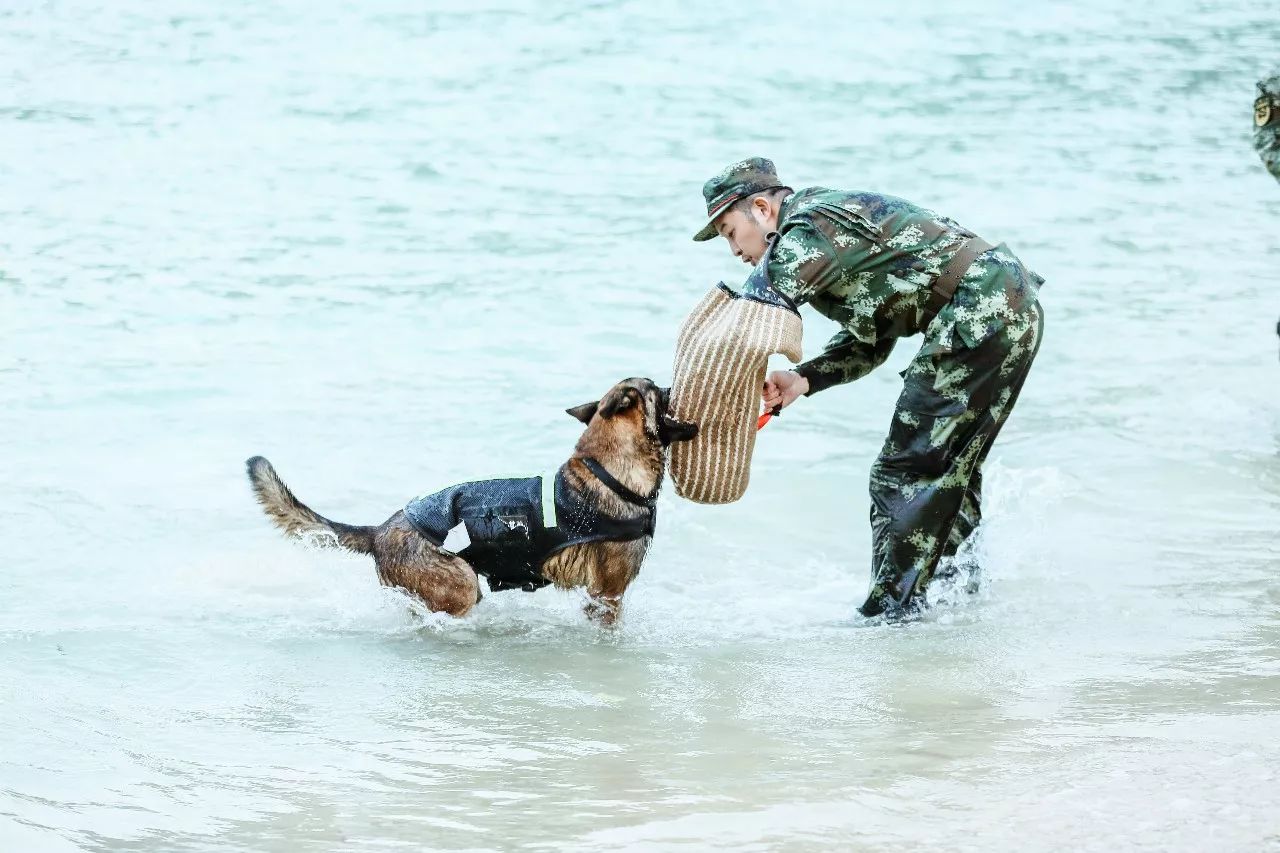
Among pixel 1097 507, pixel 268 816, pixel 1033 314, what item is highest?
pixel 1033 314

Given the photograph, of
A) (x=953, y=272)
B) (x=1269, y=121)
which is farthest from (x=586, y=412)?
(x=1269, y=121)

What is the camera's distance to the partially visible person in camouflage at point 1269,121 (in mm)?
8227

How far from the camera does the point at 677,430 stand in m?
5.73

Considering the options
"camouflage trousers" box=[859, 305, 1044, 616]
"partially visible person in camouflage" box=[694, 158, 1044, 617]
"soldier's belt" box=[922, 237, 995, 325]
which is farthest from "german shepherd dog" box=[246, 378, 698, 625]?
"soldier's belt" box=[922, 237, 995, 325]

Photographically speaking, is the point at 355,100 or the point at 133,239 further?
the point at 355,100

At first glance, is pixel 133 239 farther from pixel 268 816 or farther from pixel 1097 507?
pixel 268 816

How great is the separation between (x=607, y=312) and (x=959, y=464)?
6.16 meters

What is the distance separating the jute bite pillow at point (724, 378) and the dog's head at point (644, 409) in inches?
2.1

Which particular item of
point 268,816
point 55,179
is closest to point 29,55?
point 55,179

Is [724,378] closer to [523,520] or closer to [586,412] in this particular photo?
[586,412]

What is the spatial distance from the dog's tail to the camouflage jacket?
6.39 feet

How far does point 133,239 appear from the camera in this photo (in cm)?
1395

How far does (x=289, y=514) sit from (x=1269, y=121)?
5.54m

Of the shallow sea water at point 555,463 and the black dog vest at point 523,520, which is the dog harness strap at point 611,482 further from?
the shallow sea water at point 555,463
